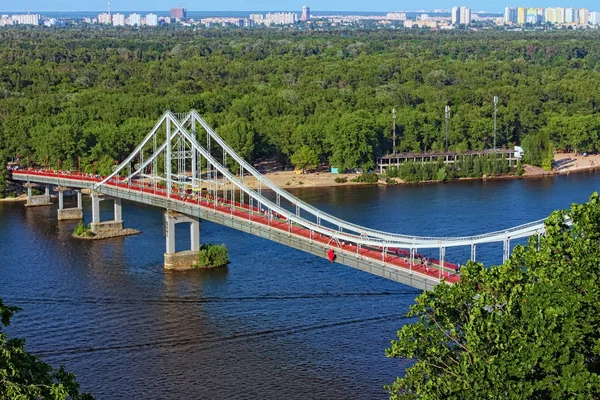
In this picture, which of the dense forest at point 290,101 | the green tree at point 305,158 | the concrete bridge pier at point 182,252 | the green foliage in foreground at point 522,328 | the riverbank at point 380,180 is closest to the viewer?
the green foliage in foreground at point 522,328

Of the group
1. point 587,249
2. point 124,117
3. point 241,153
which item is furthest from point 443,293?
point 124,117

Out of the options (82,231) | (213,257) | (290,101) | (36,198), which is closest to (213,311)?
(213,257)

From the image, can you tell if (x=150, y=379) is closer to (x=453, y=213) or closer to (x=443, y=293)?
(x=443, y=293)

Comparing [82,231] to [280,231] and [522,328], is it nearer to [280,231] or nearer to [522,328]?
[280,231]

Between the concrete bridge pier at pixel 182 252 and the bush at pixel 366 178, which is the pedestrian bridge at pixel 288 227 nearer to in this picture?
the concrete bridge pier at pixel 182 252

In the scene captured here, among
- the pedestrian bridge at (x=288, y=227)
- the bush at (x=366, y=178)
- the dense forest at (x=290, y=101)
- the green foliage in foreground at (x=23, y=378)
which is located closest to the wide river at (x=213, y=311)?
the pedestrian bridge at (x=288, y=227)

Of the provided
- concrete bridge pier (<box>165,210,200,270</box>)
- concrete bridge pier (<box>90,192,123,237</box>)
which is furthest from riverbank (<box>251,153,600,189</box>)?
concrete bridge pier (<box>165,210,200,270</box>)
